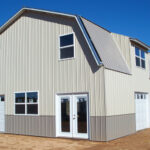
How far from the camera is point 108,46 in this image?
1512 centimetres

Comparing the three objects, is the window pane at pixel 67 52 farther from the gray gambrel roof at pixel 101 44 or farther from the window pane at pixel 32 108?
the window pane at pixel 32 108

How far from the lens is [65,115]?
1412cm

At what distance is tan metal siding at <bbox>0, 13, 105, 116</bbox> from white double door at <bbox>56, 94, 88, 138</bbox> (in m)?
0.40

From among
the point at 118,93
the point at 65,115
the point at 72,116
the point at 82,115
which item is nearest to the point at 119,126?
the point at 118,93

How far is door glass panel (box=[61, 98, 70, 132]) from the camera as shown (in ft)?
45.8

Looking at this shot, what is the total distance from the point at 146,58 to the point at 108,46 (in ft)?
17.5

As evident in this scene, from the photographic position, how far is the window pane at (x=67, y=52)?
14.2 m

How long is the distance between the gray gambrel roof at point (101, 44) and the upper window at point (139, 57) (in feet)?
5.82

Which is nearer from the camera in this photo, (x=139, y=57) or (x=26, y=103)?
(x=26, y=103)

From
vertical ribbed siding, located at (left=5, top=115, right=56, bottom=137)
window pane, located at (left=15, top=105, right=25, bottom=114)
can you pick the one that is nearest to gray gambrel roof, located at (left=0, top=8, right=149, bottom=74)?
vertical ribbed siding, located at (left=5, top=115, right=56, bottom=137)

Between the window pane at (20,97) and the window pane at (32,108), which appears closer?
the window pane at (32,108)

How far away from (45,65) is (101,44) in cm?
364

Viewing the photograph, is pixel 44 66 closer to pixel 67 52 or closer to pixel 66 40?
pixel 67 52

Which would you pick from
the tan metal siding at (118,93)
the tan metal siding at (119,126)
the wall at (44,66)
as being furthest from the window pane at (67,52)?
the tan metal siding at (119,126)
